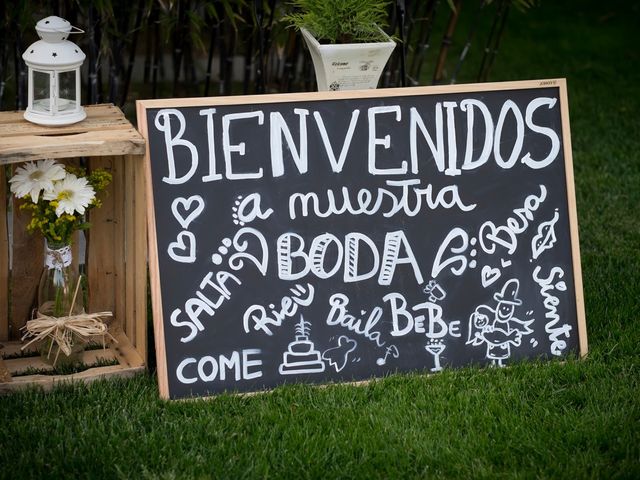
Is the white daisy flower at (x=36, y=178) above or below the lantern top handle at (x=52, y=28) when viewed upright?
below

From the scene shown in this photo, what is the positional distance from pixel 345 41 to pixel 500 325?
3.58ft

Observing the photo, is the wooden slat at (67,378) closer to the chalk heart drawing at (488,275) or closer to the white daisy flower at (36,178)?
the white daisy flower at (36,178)

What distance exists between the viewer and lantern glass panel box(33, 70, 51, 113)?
3029 mm

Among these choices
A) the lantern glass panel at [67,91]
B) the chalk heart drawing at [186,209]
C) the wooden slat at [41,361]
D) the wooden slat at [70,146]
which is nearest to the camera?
the wooden slat at [70,146]

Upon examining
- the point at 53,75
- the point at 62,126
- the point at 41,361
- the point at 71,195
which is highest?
the point at 53,75

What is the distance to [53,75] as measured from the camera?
300cm

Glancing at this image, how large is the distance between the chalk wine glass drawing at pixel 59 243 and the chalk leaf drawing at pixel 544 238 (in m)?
1.46

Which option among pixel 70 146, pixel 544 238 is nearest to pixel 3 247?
pixel 70 146

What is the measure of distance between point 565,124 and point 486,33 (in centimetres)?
510

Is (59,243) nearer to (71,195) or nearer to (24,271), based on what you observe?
(71,195)

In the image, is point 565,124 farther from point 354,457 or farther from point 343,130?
point 354,457

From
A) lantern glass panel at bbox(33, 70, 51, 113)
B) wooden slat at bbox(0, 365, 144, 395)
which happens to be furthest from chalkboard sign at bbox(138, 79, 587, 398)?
lantern glass panel at bbox(33, 70, 51, 113)

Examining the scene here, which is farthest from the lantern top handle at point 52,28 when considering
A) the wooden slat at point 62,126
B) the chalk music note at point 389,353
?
the chalk music note at point 389,353

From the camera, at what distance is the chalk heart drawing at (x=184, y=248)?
9.70ft
